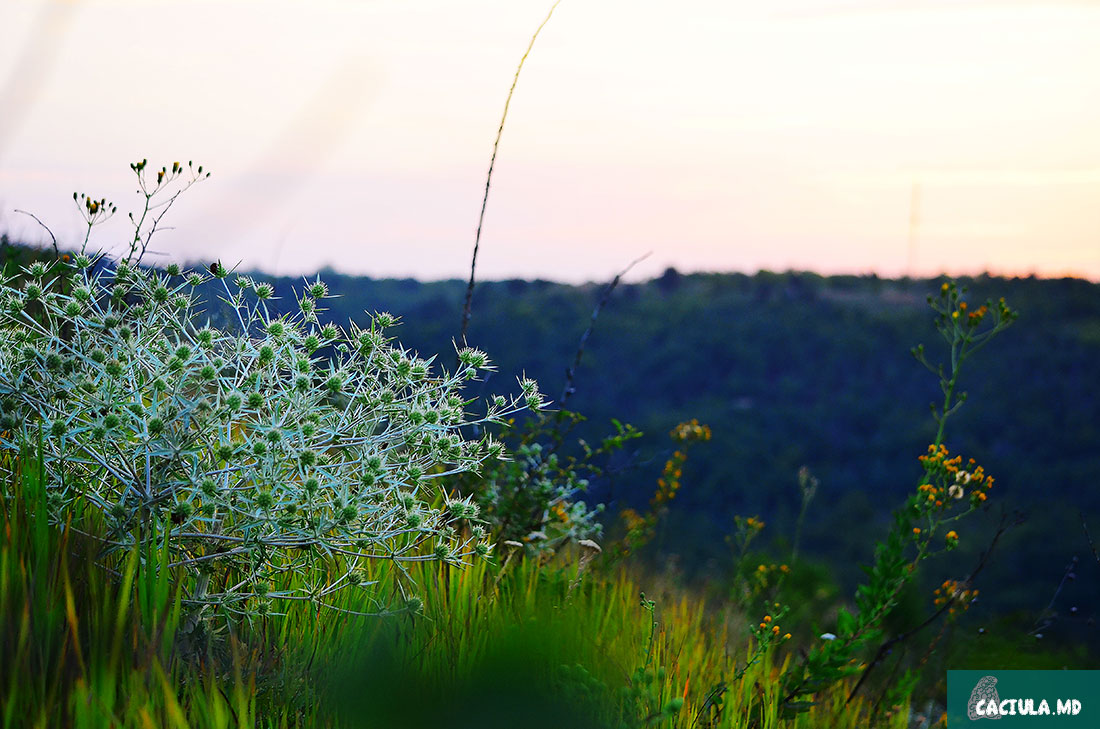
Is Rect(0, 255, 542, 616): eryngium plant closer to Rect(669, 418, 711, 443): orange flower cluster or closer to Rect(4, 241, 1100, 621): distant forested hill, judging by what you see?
Rect(669, 418, 711, 443): orange flower cluster

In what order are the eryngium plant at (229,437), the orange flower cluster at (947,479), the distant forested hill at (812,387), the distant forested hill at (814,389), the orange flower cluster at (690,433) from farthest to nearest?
the distant forested hill at (812,387), the distant forested hill at (814,389), the orange flower cluster at (690,433), the orange flower cluster at (947,479), the eryngium plant at (229,437)

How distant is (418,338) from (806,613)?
19.7 metres

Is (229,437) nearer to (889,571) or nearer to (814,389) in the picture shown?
(889,571)

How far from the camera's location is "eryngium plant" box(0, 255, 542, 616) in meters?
2.78

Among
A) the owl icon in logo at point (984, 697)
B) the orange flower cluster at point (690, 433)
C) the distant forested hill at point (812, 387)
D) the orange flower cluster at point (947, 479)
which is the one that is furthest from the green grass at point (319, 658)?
the distant forested hill at point (812, 387)

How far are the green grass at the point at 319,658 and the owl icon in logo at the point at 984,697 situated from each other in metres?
1.35

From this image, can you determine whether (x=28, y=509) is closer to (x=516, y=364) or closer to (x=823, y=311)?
(x=516, y=364)

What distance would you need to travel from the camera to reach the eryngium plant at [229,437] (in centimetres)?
278

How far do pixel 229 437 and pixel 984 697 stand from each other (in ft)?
12.9

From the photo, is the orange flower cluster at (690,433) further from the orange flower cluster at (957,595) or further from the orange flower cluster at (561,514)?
the orange flower cluster at (957,595)

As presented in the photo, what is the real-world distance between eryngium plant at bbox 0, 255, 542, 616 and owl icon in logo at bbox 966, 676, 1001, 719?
2920 millimetres

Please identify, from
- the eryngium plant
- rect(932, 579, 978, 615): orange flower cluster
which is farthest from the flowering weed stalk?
the eryngium plant

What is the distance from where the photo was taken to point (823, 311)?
35.7 meters

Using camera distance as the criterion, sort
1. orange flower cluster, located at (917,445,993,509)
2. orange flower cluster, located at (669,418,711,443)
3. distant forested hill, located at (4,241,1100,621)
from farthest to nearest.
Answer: distant forested hill, located at (4,241,1100,621)
orange flower cluster, located at (669,418,711,443)
orange flower cluster, located at (917,445,993,509)
